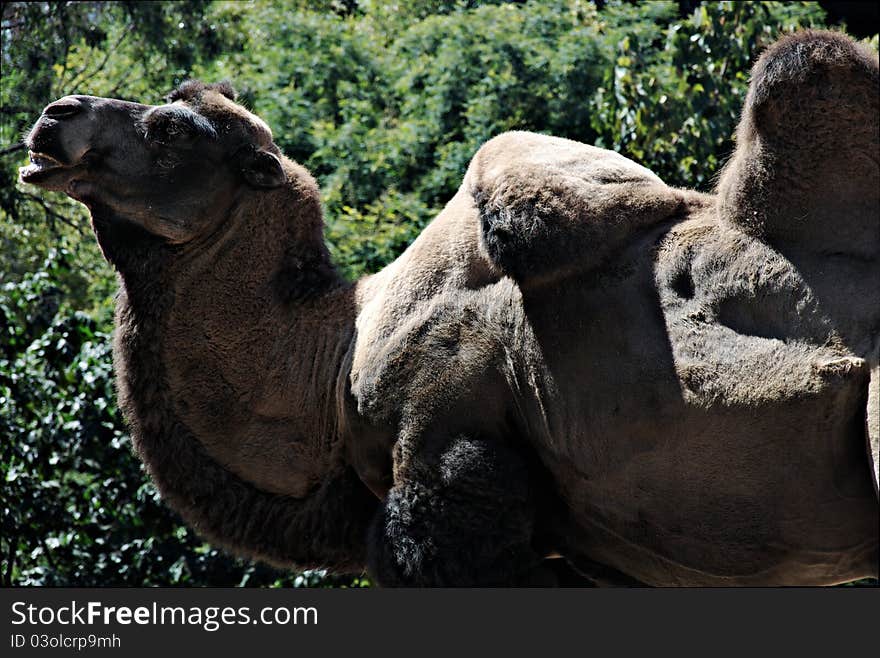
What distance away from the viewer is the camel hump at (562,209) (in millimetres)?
3477

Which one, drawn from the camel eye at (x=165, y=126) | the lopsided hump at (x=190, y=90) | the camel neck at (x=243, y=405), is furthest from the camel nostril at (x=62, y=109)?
the camel neck at (x=243, y=405)

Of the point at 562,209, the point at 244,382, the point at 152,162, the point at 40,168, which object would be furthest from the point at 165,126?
the point at 562,209

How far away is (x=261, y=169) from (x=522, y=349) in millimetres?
1215

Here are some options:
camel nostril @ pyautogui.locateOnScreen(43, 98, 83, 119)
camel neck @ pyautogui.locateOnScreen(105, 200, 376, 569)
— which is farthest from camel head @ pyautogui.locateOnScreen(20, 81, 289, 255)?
camel neck @ pyautogui.locateOnScreen(105, 200, 376, 569)

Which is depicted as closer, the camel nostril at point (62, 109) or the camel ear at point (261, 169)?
the camel nostril at point (62, 109)

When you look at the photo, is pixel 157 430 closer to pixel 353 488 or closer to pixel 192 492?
pixel 192 492

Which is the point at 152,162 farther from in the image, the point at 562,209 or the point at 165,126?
the point at 562,209

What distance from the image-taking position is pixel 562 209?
3.49 meters

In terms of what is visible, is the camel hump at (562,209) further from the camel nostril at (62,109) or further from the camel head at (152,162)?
the camel nostril at (62,109)

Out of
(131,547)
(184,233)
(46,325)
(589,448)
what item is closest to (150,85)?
(46,325)

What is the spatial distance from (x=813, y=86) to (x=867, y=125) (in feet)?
0.54

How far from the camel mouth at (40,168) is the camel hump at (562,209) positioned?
4.54 feet

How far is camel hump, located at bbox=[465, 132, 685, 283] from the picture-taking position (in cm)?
348

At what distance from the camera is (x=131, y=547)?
788 cm
